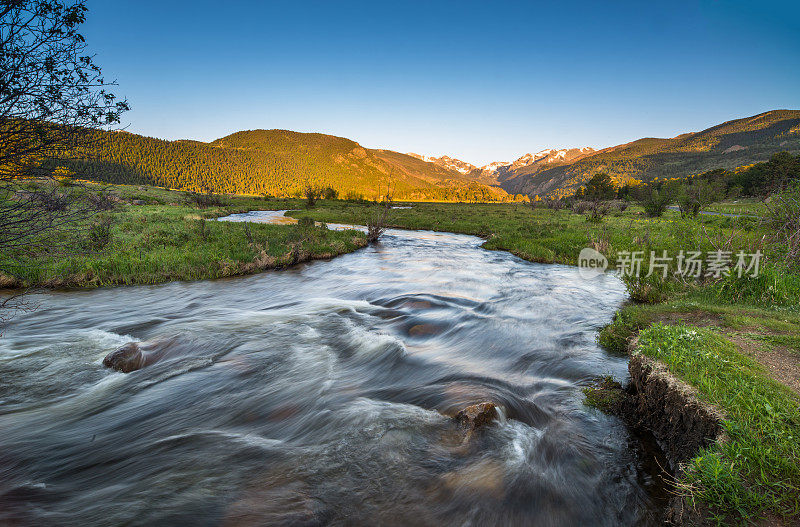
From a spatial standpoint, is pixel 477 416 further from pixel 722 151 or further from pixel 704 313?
pixel 722 151

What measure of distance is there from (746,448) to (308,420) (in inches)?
225

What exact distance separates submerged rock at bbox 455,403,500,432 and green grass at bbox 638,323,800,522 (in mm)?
2550

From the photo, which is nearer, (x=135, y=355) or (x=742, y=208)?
(x=135, y=355)

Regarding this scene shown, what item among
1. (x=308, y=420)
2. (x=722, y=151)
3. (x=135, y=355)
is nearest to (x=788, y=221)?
(x=308, y=420)

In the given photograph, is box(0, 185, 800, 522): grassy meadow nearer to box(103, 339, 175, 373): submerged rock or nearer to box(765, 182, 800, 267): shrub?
box(765, 182, 800, 267): shrub

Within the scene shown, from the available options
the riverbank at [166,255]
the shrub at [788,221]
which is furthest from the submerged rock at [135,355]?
the shrub at [788,221]

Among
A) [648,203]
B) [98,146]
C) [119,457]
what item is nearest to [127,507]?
[119,457]

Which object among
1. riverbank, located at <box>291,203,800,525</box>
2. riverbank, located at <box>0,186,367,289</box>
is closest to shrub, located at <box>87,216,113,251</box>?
riverbank, located at <box>0,186,367,289</box>

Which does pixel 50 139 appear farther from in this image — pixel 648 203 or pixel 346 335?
pixel 648 203

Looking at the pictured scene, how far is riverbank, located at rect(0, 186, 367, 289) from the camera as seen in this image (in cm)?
1271

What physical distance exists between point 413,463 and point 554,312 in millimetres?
8596

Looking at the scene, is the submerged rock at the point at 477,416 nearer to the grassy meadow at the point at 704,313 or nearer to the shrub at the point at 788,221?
the grassy meadow at the point at 704,313

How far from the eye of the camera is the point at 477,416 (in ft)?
18.3

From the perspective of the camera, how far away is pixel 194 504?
416 cm
